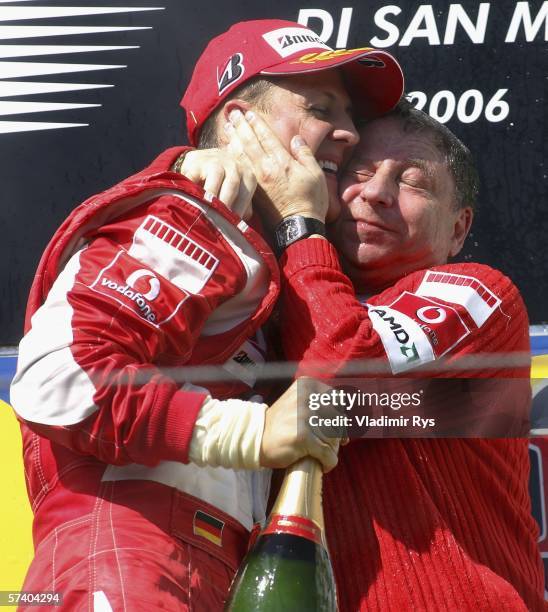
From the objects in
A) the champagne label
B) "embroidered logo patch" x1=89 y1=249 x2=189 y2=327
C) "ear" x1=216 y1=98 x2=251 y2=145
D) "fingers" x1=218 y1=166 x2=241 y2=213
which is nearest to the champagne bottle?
the champagne label

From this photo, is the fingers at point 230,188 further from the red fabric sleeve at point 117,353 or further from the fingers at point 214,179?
the red fabric sleeve at point 117,353

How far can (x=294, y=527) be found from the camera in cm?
146

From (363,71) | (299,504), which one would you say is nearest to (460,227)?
(363,71)

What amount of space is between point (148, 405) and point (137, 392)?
0.07ft

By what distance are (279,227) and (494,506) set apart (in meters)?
0.56

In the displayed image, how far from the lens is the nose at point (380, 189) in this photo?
2.04m

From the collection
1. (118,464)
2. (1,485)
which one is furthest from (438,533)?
(1,485)

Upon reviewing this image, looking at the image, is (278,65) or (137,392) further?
(278,65)

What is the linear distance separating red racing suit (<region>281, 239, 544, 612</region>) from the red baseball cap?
1.29ft

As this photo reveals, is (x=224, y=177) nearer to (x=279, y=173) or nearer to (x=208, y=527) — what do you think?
(x=279, y=173)

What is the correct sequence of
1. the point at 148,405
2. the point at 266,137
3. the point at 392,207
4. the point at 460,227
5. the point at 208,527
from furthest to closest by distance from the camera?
the point at 460,227
the point at 392,207
the point at 266,137
the point at 208,527
the point at 148,405

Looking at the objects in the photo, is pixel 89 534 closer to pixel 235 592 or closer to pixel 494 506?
pixel 235 592

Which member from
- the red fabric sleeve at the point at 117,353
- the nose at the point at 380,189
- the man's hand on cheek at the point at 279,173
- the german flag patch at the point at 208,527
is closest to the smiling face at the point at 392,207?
the nose at the point at 380,189

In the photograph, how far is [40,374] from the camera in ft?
4.68
